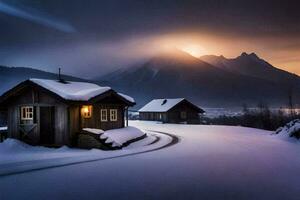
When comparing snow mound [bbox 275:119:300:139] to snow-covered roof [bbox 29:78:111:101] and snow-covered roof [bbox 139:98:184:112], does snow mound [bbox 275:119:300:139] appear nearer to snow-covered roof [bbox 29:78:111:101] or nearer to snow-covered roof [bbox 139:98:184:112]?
snow-covered roof [bbox 29:78:111:101]

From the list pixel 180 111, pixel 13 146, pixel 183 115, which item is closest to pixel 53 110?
pixel 13 146

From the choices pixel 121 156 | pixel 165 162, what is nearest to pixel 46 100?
pixel 121 156

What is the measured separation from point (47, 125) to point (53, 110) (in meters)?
1.48

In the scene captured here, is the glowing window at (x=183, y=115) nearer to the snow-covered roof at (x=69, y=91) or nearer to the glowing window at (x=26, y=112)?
the snow-covered roof at (x=69, y=91)

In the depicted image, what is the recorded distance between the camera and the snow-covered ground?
866 centimetres

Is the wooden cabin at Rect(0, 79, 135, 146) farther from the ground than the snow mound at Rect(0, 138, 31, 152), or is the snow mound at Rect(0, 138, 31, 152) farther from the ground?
the wooden cabin at Rect(0, 79, 135, 146)

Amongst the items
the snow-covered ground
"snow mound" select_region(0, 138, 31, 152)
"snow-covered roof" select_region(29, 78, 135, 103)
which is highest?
"snow-covered roof" select_region(29, 78, 135, 103)

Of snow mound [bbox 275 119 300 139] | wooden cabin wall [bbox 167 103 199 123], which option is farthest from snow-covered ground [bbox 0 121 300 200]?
wooden cabin wall [bbox 167 103 199 123]

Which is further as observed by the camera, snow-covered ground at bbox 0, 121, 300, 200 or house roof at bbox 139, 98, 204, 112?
house roof at bbox 139, 98, 204, 112

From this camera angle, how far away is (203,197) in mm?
8305

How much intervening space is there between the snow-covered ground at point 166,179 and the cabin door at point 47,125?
972 centimetres

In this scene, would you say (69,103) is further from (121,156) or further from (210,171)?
(210,171)

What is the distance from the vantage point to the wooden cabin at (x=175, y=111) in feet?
194

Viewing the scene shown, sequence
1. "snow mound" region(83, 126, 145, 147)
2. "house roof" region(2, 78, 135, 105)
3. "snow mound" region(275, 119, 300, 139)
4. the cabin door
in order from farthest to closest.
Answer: "snow mound" region(275, 119, 300, 139) < the cabin door < "house roof" region(2, 78, 135, 105) < "snow mound" region(83, 126, 145, 147)
